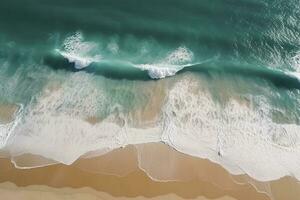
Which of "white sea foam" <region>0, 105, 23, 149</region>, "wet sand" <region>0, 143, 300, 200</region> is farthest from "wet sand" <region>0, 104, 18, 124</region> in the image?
"wet sand" <region>0, 143, 300, 200</region>

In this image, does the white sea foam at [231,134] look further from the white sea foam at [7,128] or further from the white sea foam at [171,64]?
the white sea foam at [7,128]

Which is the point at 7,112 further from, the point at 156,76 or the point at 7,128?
the point at 156,76

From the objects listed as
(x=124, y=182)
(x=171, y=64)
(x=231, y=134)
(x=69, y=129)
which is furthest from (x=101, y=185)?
(x=171, y=64)

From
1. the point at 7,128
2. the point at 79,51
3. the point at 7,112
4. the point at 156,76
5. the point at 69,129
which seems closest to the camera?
the point at 7,128

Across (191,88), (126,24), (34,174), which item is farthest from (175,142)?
(126,24)

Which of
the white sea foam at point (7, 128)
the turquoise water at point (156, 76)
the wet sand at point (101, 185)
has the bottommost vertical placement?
the wet sand at point (101, 185)

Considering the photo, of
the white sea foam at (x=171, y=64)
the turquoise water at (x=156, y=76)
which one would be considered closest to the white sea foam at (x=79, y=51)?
the turquoise water at (x=156, y=76)
